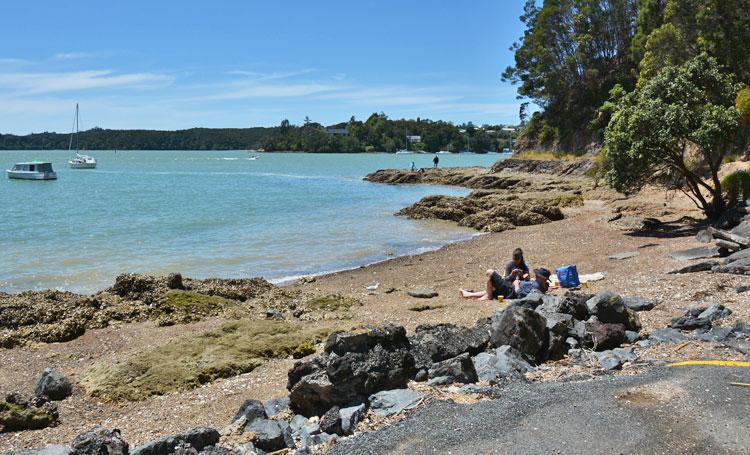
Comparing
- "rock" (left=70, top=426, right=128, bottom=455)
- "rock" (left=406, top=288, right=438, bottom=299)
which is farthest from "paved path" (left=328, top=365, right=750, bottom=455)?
"rock" (left=406, top=288, right=438, bottom=299)

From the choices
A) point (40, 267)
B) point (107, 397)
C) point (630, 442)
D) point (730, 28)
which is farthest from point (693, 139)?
point (40, 267)

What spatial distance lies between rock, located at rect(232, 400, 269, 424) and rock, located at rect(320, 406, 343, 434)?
31.1 inches

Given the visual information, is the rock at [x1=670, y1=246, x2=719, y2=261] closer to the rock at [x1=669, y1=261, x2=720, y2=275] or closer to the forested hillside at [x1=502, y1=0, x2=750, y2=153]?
the rock at [x1=669, y1=261, x2=720, y2=275]

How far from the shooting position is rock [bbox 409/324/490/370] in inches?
341

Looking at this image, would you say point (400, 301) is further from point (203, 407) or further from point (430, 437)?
point (430, 437)

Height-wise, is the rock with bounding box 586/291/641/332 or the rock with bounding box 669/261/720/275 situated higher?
the rock with bounding box 669/261/720/275

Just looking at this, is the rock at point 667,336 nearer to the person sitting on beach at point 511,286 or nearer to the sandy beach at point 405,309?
the sandy beach at point 405,309

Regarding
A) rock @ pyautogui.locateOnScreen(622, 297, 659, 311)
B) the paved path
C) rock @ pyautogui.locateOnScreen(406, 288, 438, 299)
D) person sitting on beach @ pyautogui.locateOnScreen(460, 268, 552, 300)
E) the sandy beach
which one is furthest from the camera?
rock @ pyautogui.locateOnScreen(406, 288, 438, 299)

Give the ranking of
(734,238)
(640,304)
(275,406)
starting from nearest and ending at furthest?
(275,406)
(640,304)
(734,238)

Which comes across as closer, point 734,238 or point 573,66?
point 734,238

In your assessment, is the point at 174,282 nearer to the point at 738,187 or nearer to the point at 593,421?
the point at 593,421

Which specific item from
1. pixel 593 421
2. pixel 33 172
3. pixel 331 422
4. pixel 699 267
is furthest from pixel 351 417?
pixel 33 172

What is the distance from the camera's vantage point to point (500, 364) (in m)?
8.41

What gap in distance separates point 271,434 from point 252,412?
792mm
